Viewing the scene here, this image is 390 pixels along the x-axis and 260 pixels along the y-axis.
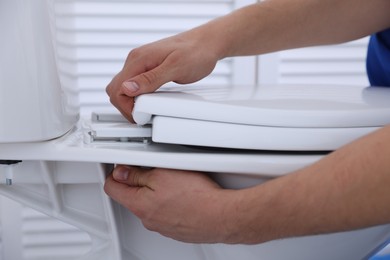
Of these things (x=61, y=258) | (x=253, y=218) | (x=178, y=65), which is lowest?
(x=61, y=258)

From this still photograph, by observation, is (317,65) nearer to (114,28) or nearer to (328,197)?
(114,28)

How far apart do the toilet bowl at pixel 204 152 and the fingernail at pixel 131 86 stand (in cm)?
3

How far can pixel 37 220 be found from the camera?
1.22m

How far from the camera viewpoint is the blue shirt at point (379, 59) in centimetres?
92

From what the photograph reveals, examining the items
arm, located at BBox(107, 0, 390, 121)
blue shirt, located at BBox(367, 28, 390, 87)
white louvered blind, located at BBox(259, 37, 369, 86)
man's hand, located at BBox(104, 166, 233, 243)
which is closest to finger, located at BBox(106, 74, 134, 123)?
arm, located at BBox(107, 0, 390, 121)

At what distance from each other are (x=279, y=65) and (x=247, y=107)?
0.80 metres

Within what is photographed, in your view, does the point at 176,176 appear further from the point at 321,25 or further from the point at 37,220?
the point at 37,220

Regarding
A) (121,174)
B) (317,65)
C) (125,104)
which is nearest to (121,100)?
(125,104)

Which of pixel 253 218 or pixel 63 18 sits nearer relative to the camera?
pixel 253 218

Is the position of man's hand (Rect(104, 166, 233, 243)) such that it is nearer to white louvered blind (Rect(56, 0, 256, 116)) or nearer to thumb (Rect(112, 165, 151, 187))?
thumb (Rect(112, 165, 151, 187))

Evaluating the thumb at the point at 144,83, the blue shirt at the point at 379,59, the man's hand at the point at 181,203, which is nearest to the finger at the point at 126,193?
the man's hand at the point at 181,203

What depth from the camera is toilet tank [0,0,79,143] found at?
1.67 feet

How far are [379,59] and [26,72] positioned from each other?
2.15 feet

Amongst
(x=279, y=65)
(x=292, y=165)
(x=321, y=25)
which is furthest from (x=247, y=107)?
(x=279, y=65)
